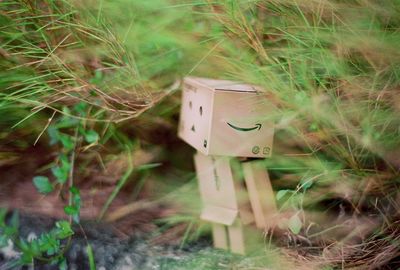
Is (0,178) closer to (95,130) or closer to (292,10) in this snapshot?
(95,130)

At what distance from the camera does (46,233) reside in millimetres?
1511

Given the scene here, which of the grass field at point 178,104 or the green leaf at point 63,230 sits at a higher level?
the grass field at point 178,104

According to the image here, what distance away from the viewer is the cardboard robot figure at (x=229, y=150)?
1443mm

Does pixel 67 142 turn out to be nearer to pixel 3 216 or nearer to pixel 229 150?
pixel 3 216

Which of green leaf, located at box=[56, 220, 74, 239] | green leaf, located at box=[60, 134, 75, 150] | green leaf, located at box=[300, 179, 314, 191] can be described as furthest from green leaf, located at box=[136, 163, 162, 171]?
green leaf, located at box=[300, 179, 314, 191]

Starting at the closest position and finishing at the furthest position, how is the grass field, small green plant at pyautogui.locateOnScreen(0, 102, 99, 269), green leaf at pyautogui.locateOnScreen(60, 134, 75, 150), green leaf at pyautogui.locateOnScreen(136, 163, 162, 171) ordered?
the grass field, small green plant at pyautogui.locateOnScreen(0, 102, 99, 269), green leaf at pyautogui.locateOnScreen(60, 134, 75, 150), green leaf at pyautogui.locateOnScreen(136, 163, 162, 171)

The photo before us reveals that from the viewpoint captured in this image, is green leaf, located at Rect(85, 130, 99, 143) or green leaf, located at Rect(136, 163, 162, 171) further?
green leaf, located at Rect(136, 163, 162, 171)

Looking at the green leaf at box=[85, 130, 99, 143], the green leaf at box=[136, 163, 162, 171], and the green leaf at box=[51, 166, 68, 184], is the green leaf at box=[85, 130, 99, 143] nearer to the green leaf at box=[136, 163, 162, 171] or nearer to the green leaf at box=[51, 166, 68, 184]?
the green leaf at box=[51, 166, 68, 184]

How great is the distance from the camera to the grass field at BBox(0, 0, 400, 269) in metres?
1.30

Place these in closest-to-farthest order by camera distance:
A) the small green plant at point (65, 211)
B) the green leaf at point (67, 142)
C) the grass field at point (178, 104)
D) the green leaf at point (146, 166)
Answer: the grass field at point (178, 104) < the small green plant at point (65, 211) < the green leaf at point (67, 142) < the green leaf at point (146, 166)

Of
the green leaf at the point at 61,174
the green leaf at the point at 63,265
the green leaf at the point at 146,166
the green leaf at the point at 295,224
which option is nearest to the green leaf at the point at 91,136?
the green leaf at the point at 61,174

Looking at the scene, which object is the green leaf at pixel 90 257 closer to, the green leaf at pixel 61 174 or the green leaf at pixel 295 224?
the green leaf at pixel 61 174

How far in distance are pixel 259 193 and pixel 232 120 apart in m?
0.22

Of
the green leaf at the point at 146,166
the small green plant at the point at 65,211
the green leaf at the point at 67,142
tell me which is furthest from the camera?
the green leaf at the point at 146,166
